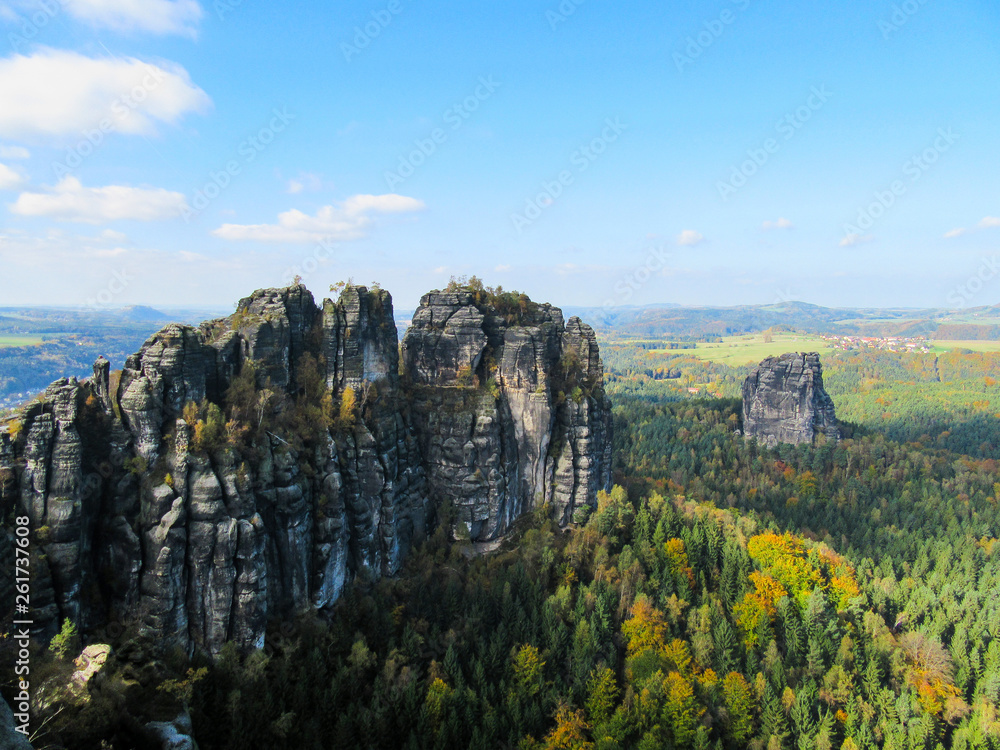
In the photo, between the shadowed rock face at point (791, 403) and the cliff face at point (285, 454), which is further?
the shadowed rock face at point (791, 403)

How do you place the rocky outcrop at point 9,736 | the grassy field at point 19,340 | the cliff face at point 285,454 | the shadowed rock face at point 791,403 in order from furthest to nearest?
the grassy field at point 19,340
the shadowed rock face at point 791,403
the cliff face at point 285,454
the rocky outcrop at point 9,736

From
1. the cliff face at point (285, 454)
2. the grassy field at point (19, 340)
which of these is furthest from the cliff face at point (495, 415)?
the grassy field at point (19, 340)

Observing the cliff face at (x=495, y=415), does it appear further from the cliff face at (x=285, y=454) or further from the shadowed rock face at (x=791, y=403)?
the shadowed rock face at (x=791, y=403)

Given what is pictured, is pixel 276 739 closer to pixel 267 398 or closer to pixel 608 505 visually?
pixel 267 398

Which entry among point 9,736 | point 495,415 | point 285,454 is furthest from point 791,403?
point 9,736

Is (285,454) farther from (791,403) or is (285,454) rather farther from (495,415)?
(791,403)

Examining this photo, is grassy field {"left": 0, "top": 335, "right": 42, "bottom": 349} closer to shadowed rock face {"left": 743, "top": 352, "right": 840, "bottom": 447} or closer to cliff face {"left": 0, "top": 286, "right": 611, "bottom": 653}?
cliff face {"left": 0, "top": 286, "right": 611, "bottom": 653}
